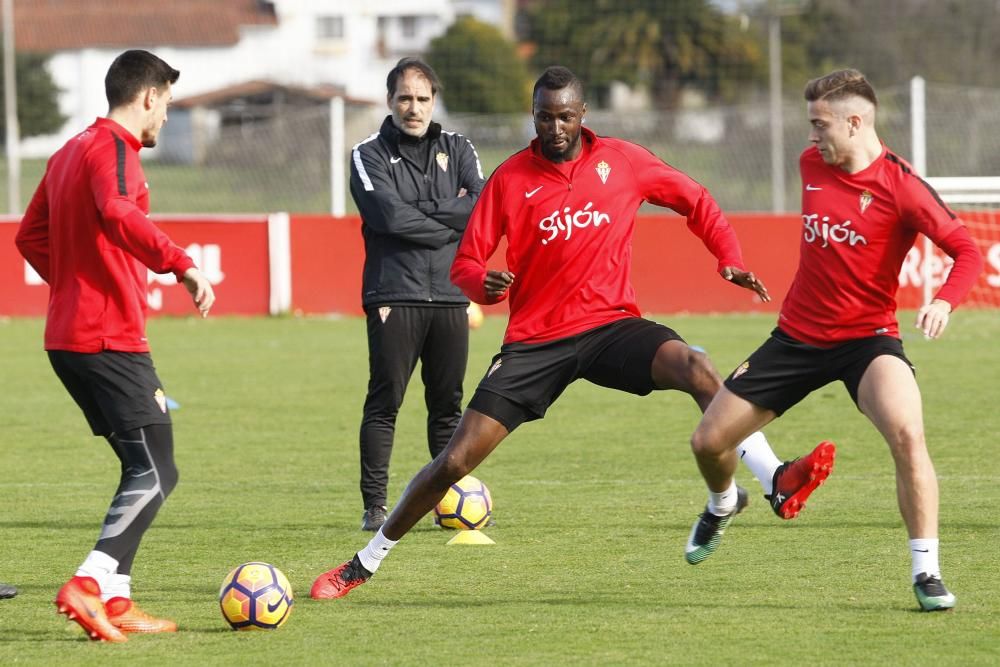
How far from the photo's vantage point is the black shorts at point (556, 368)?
6.69 metres

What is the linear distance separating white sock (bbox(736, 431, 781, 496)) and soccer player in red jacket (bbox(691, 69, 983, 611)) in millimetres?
234

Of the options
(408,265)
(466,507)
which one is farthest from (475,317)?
(466,507)

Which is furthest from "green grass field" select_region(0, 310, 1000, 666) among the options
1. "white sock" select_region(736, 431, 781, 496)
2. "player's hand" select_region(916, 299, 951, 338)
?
"player's hand" select_region(916, 299, 951, 338)

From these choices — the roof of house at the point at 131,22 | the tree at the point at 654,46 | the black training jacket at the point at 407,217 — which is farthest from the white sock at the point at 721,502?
the roof of house at the point at 131,22

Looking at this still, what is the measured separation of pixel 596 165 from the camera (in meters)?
6.89

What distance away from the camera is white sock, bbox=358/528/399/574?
674 cm

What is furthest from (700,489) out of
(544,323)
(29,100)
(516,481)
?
(29,100)

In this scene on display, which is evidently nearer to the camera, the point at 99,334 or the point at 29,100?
the point at 99,334

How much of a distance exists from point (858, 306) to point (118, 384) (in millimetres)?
2851

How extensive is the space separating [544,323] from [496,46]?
2874 cm

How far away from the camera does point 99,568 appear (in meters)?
5.99

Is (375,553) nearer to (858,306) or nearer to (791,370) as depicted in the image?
(791,370)

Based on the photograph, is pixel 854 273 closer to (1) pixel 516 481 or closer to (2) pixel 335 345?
(1) pixel 516 481

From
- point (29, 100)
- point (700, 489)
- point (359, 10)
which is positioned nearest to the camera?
point (700, 489)
